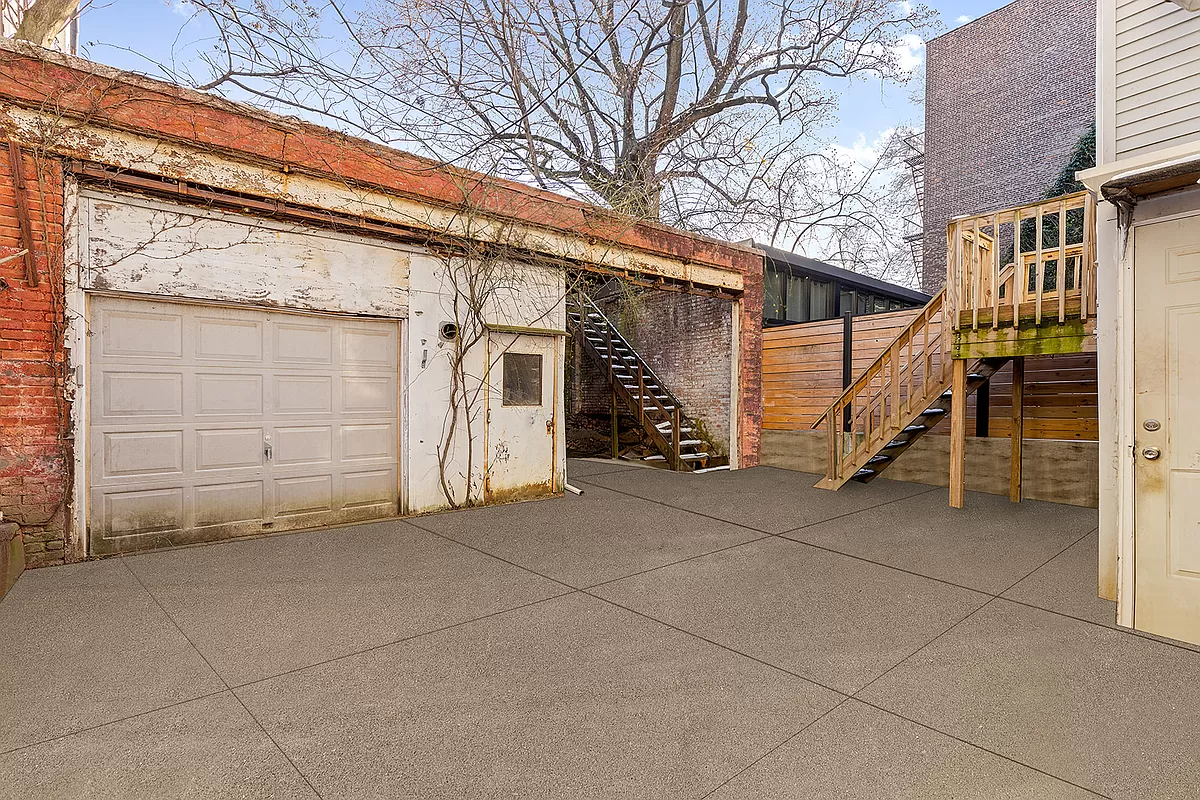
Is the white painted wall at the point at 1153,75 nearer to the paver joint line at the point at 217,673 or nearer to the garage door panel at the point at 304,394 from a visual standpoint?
the paver joint line at the point at 217,673

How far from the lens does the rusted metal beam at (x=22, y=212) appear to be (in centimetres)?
404

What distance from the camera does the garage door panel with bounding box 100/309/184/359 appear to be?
14.8 feet

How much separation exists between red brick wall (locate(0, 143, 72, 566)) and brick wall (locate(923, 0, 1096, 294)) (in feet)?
57.7

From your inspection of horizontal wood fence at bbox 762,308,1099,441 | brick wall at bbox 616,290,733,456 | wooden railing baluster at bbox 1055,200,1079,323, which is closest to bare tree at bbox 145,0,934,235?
brick wall at bbox 616,290,733,456

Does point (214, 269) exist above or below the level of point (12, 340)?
above

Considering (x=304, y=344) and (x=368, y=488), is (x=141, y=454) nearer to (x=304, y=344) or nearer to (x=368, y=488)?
(x=304, y=344)

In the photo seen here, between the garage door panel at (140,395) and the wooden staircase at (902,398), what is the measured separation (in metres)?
6.99

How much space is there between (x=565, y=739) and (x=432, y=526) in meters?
3.69

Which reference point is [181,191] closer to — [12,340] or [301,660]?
[12,340]

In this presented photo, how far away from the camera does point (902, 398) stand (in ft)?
27.0

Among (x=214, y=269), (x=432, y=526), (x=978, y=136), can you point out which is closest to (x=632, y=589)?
(x=432, y=526)

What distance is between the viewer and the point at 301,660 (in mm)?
2951

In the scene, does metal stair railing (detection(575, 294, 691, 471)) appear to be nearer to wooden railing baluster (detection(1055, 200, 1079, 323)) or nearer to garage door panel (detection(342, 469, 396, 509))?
garage door panel (detection(342, 469, 396, 509))

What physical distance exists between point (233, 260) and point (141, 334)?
0.90 m
